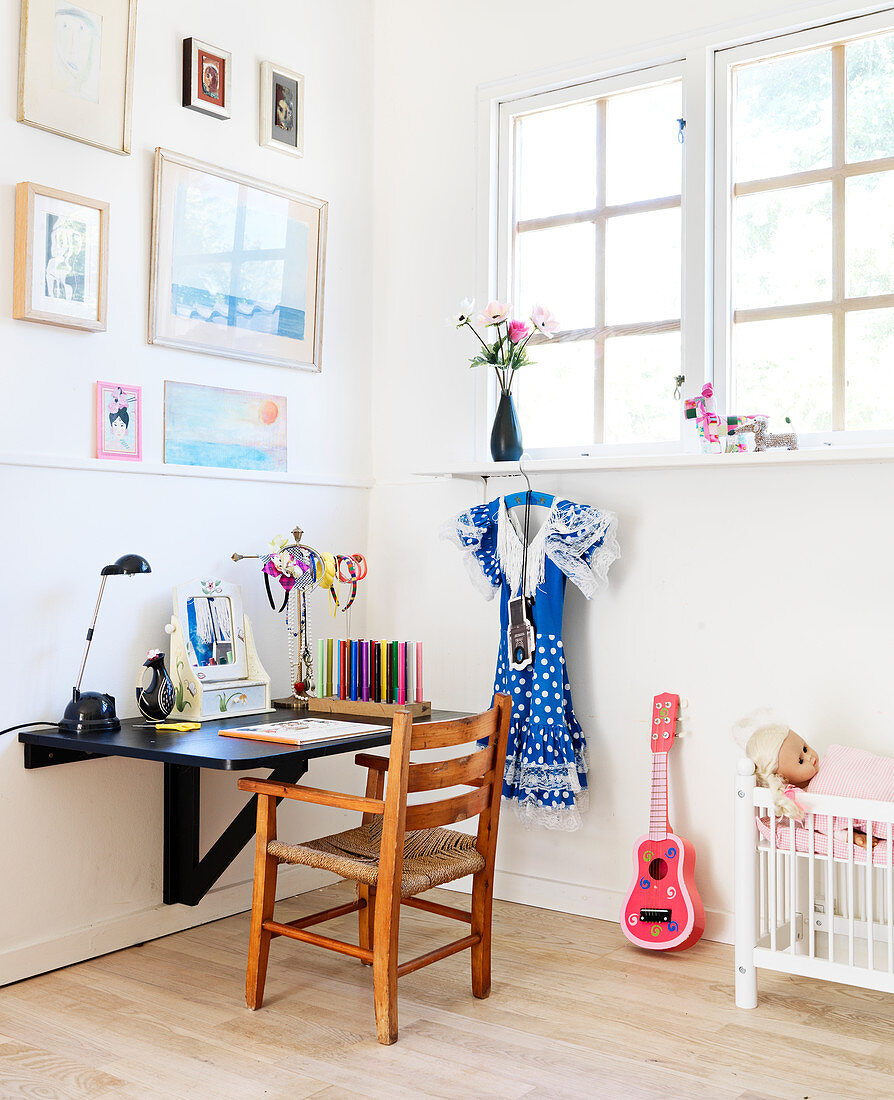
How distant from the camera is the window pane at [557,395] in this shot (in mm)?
3207

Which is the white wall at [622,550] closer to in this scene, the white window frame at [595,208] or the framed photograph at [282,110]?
the white window frame at [595,208]

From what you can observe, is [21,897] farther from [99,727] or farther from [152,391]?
[152,391]

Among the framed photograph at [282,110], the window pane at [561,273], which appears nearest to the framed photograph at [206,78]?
the framed photograph at [282,110]

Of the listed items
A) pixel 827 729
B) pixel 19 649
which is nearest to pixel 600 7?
pixel 827 729

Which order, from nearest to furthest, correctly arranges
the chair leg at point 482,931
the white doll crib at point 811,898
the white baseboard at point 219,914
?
the white doll crib at point 811,898 → the chair leg at point 482,931 → the white baseboard at point 219,914

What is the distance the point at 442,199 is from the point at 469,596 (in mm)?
1240

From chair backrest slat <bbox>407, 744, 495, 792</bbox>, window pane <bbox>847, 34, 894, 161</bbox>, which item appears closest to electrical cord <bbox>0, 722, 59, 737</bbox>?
chair backrest slat <bbox>407, 744, 495, 792</bbox>

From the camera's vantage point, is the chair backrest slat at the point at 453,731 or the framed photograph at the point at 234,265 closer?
the chair backrest slat at the point at 453,731

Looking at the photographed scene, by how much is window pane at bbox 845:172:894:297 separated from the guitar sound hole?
153 centimetres

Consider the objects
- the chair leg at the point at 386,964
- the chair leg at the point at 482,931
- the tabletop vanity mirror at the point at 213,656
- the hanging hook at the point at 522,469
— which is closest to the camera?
the chair leg at the point at 386,964

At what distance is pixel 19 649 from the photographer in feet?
8.32

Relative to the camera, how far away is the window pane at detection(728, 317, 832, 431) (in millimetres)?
2818

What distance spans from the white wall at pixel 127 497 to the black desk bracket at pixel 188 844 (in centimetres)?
4

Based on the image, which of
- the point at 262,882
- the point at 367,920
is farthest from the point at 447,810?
the point at 367,920
